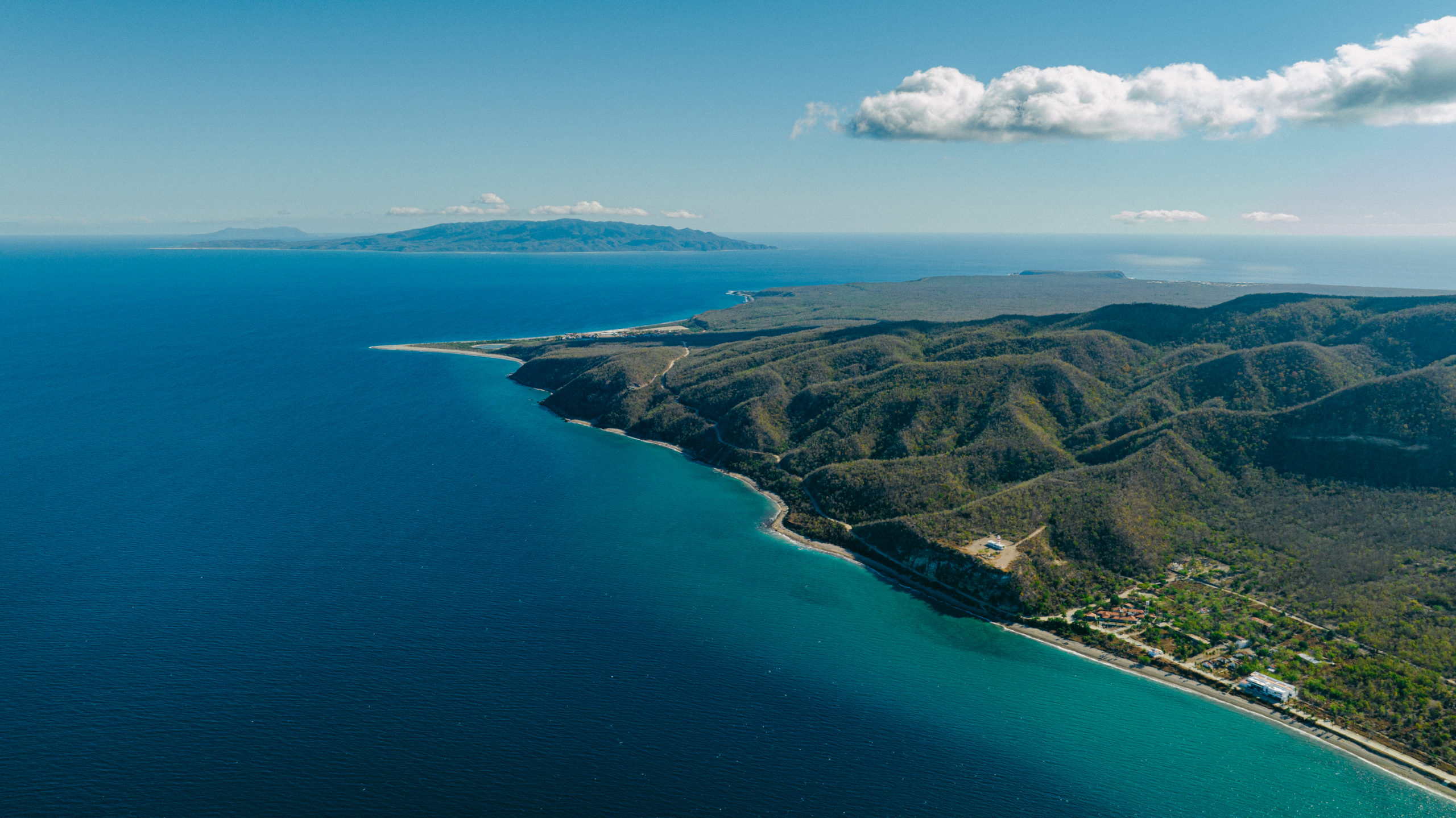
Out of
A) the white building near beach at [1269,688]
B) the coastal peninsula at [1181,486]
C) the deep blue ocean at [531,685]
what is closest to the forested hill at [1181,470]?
the coastal peninsula at [1181,486]

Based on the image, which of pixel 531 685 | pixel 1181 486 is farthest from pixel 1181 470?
pixel 531 685

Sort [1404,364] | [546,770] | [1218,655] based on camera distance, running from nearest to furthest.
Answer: [546,770] → [1218,655] → [1404,364]

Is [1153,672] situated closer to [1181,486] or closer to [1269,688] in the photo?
[1269,688]

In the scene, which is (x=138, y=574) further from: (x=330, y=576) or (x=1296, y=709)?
(x=1296, y=709)

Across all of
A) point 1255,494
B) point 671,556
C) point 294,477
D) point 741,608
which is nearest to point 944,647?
point 741,608

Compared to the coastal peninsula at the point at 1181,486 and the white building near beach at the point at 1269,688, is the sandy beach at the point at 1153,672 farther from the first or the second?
the white building near beach at the point at 1269,688
